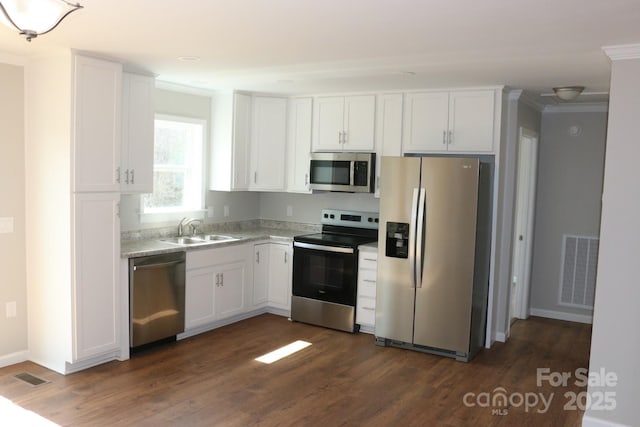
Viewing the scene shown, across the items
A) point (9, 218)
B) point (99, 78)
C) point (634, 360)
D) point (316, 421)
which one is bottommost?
point (316, 421)

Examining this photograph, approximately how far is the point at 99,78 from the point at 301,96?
2.31 metres

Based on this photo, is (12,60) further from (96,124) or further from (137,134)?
(137,134)

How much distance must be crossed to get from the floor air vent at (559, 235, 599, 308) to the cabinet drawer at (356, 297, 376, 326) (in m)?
2.39

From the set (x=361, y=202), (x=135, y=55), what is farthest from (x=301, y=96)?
(x=135, y=55)

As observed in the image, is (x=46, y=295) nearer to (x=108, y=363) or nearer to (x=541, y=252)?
(x=108, y=363)

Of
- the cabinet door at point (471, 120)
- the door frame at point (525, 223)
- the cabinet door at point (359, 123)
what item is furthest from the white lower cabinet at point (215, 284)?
the door frame at point (525, 223)

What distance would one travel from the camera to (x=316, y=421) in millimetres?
3490

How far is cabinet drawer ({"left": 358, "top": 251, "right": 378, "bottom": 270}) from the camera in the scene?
523 cm

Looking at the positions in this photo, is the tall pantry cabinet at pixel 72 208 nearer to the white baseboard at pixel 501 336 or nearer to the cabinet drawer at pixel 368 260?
the cabinet drawer at pixel 368 260

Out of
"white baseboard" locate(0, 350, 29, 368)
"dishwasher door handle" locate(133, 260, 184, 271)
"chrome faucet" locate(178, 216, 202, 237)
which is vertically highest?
"chrome faucet" locate(178, 216, 202, 237)

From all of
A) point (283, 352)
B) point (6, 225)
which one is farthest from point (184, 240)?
point (6, 225)

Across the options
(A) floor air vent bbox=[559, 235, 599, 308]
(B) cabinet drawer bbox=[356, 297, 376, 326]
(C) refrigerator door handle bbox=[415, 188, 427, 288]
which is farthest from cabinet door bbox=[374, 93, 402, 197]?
(A) floor air vent bbox=[559, 235, 599, 308]

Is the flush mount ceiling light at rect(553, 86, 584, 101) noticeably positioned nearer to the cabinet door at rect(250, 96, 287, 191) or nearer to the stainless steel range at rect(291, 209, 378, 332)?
the stainless steel range at rect(291, 209, 378, 332)

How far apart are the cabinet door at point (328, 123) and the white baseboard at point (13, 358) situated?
3.25 meters
